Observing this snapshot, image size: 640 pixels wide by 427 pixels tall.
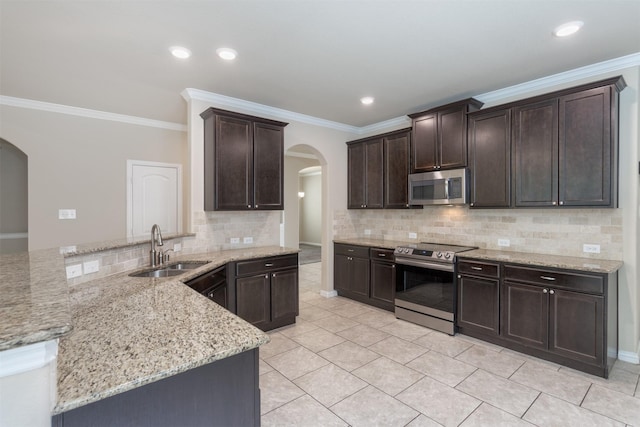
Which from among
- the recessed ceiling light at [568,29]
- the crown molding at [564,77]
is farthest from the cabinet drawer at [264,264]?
the recessed ceiling light at [568,29]

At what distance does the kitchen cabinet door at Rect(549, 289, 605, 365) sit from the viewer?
257 centimetres

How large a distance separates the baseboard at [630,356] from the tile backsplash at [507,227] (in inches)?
34.4

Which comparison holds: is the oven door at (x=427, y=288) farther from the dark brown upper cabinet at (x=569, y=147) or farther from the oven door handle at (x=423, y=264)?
the dark brown upper cabinet at (x=569, y=147)

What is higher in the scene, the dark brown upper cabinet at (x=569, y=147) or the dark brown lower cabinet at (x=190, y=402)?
the dark brown upper cabinet at (x=569, y=147)

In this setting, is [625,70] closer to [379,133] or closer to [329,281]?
[379,133]

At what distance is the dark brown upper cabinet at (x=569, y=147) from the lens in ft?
9.00

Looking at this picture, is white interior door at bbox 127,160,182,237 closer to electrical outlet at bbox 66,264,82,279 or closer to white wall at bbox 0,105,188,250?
white wall at bbox 0,105,188,250

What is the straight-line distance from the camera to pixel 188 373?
3.71 feet

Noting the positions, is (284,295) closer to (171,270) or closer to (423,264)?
(171,270)

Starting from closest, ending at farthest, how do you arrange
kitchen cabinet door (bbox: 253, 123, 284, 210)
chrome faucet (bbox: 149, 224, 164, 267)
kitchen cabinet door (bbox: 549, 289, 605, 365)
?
kitchen cabinet door (bbox: 549, 289, 605, 365)
chrome faucet (bbox: 149, 224, 164, 267)
kitchen cabinet door (bbox: 253, 123, 284, 210)

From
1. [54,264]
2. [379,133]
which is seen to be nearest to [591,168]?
[379,133]

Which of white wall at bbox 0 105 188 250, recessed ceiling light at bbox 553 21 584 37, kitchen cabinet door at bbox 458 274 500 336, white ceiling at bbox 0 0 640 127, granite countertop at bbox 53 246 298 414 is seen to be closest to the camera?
granite countertop at bbox 53 246 298 414

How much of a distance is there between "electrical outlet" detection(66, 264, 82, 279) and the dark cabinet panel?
3802 mm

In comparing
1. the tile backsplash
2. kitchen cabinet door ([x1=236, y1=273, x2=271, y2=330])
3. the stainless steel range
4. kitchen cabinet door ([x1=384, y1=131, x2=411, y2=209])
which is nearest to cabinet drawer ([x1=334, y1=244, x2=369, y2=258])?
the tile backsplash
